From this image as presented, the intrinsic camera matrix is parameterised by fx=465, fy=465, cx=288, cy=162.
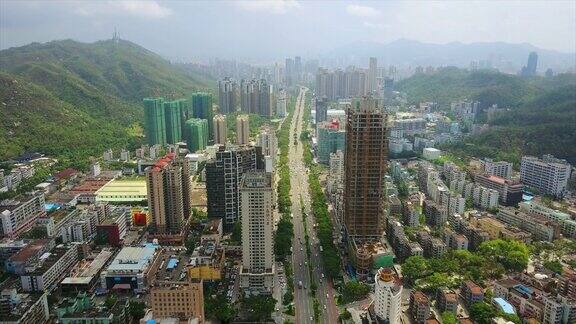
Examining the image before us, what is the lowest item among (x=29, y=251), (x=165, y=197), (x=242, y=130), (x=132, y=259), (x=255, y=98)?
(x=132, y=259)

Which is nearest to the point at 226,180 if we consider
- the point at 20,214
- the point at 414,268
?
the point at 414,268

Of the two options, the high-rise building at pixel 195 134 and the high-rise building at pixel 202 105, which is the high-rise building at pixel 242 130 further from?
the high-rise building at pixel 202 105

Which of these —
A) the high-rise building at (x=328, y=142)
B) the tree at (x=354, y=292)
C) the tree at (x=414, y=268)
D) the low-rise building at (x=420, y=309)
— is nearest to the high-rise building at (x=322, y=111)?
the high-rise building at (x=328, y=142)

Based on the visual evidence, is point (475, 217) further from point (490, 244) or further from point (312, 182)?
point (312, 182)

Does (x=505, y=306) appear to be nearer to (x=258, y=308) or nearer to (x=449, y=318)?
(x=449, y=318)

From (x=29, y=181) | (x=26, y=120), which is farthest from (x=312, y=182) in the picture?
(x=26, y=120)

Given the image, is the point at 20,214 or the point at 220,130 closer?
the point at 20,214

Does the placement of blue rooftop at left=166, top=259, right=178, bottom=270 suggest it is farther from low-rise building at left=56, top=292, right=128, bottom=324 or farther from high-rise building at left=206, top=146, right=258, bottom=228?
high-rise building at left=206, top=146, right=258, bottom=228
